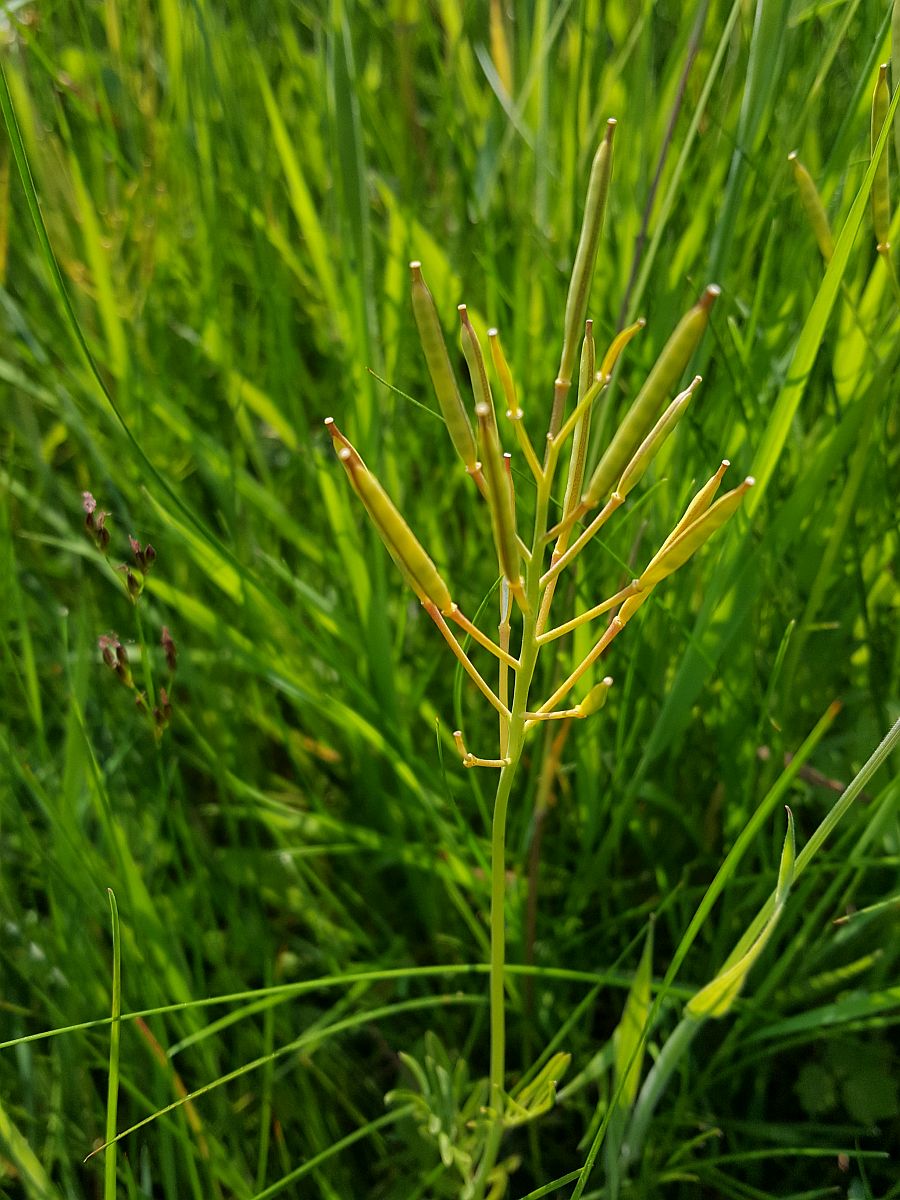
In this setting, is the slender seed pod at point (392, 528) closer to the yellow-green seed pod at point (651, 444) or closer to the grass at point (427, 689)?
the yellow-green seed pod at point (651, 444)

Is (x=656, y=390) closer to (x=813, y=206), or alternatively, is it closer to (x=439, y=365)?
(x=439, y=365)

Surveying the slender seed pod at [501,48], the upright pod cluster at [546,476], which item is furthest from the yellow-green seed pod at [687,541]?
the slender seed pod at [501,48]

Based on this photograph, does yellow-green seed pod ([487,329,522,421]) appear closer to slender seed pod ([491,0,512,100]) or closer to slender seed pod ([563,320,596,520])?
slender seed pod ([563,320,596,520])

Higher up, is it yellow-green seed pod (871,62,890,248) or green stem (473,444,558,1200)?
yellow-green seed pod (871,62,890,248)

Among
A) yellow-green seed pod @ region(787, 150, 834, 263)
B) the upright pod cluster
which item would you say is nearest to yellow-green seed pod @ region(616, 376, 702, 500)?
the upright pod cluster

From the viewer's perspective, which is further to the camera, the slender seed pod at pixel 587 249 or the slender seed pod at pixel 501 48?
the slender seed pod at pixel 501 48

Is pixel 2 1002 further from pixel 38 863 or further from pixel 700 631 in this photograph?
pixel 700 631

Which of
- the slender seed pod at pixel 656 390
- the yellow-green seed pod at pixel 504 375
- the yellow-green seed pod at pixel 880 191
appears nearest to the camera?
the slender seed pod at pixel 656 390
